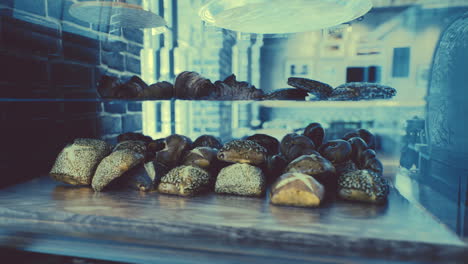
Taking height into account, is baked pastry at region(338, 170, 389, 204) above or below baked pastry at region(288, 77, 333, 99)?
below

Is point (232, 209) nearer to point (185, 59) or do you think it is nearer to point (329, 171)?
point (329, 171)

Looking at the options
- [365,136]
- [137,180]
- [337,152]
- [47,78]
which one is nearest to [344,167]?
[337,152]

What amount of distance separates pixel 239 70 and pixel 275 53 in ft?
0.88

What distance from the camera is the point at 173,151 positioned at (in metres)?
0.76

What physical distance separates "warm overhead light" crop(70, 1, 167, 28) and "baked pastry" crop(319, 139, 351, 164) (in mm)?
651

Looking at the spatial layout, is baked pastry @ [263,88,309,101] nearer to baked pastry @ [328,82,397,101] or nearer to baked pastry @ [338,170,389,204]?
baked pastry @ [328,82,397,101]

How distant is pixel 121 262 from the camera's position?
0.51 meters

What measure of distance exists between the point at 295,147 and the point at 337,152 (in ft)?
0.37

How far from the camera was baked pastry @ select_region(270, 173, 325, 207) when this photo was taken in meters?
0.54

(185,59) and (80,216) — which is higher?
(185,59)

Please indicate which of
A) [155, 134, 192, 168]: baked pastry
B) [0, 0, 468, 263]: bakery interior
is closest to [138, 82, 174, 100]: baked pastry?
[0, 0, 468, 263]: bakery interior

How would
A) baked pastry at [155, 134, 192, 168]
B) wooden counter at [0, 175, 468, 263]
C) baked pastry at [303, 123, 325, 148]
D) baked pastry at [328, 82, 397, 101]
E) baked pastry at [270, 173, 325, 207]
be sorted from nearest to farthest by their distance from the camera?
wooden counter at [0, 175, 468, 263] < baked pastry at [270, 173, 325, 207] < baked pastry at [328, 82, 397, 101] < baked pastry at [155, 134, 192, 168] < baked pastry at [303, 123, 325, 148]

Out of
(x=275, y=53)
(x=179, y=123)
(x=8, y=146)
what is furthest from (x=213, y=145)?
(x=179, y=123)

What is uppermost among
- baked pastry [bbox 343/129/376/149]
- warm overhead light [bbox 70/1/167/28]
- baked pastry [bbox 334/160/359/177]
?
warm overhead light [bbox 70/1/167/28]
